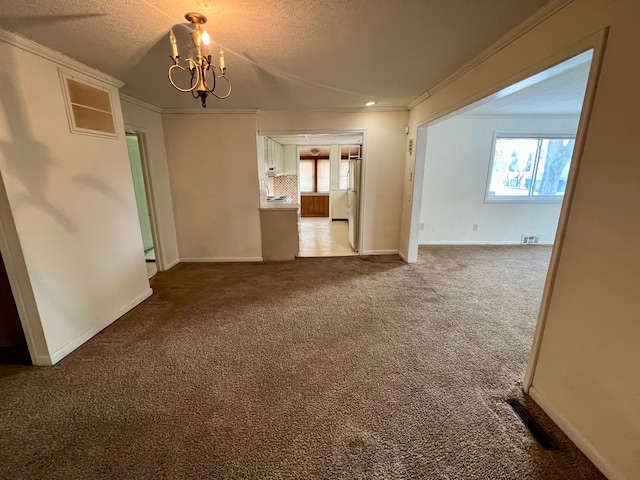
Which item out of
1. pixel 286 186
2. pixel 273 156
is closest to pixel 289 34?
pixel 273 156

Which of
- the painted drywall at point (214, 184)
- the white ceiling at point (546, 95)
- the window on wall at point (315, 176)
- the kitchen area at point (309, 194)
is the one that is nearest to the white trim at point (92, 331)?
the painted drywall at point (214, 184)

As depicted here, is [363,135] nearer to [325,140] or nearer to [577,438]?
[325,140]

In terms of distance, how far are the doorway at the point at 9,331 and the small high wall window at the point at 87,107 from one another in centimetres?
121

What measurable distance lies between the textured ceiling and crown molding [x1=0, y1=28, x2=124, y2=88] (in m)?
0.06

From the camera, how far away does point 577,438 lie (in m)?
1.43

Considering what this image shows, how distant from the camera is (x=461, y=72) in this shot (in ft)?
8.32

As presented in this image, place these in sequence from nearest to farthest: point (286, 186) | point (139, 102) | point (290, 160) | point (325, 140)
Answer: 1. point (139, 102)
2. point (325, 140)
3. point (286, 186)
4. point (290, 160)

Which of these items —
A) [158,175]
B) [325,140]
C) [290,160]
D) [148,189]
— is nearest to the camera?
[148,189]

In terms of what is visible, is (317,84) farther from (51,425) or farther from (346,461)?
(51,425)

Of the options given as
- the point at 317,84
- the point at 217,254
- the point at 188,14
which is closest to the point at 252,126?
the point at 317,84

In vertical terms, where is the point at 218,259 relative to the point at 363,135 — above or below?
below

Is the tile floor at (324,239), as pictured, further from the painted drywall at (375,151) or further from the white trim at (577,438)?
the white trim at (577,438)

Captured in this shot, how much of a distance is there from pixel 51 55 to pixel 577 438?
4.15 metres

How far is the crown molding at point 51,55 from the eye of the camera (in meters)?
1.75
